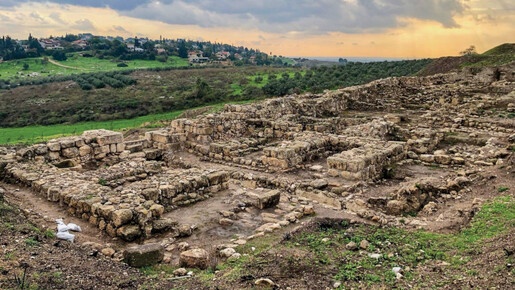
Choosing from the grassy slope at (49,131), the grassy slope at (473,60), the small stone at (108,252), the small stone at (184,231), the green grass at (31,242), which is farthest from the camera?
the grassy slope at (473,60)

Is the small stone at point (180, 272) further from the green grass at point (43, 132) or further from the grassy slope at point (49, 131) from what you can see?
the grassy slope at point (49, 131)

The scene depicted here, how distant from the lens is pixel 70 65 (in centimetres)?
8225

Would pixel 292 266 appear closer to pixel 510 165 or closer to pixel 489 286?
pixel 489 286

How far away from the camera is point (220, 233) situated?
727cm

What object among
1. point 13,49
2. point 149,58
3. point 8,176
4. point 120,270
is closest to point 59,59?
point 13,49

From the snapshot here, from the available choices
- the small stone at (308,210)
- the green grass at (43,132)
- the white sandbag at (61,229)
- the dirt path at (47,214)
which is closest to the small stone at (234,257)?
the dirt path at (47,214)

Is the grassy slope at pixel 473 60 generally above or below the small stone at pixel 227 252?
above

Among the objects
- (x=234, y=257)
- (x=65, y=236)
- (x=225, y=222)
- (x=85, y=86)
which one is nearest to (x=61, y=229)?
(x=65, y=236)

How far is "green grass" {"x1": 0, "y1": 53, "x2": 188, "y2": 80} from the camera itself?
72119 mm

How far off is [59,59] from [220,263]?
319 feet

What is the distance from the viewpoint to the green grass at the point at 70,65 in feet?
237

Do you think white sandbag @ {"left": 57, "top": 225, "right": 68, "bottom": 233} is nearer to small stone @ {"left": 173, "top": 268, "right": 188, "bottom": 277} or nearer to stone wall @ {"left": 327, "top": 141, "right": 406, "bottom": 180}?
small stone @ {"left": 173, "top": 268, "right": 188, "bottom": 277}

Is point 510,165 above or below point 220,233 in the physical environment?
above

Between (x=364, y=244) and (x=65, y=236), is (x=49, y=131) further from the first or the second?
(x=364, y=244)
